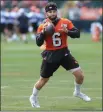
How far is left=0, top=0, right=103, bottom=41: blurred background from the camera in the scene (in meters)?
34.6

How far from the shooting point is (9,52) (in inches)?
941

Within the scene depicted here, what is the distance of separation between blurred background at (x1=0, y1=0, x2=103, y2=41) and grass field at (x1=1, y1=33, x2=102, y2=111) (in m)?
12.9

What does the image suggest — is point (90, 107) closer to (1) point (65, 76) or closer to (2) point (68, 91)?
(2) point (68, 91)

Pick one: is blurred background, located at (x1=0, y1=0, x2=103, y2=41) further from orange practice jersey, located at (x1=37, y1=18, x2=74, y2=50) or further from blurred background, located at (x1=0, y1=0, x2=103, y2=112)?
orange practice jersey, located at (x1=37, y1=18, x2=74, y2=50)

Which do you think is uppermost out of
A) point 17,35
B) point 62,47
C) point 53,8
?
point 53,8

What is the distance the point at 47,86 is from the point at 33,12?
23039 millimetres

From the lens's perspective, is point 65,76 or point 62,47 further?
point 65,76

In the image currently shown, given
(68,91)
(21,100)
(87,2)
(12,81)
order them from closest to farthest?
(21,100), (68,91), (12,81), (87,2)

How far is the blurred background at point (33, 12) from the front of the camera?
3456 cm

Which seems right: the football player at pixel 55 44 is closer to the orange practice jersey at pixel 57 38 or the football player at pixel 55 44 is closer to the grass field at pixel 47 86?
the orange practice jersey at pixel 57 38

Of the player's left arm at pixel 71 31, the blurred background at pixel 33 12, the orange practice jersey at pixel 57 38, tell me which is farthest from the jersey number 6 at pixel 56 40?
the blurred background at pixel 33 12

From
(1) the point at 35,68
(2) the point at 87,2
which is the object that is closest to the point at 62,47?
(1) the point at 35,68

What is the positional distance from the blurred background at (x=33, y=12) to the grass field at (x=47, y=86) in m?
12.9

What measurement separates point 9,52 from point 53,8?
13804 mm
